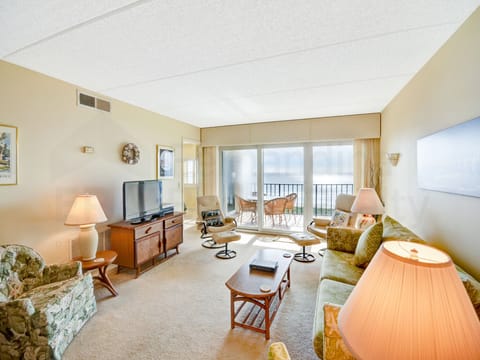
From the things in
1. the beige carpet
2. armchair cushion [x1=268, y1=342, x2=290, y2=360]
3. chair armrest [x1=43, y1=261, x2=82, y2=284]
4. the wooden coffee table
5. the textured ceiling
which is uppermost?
the textured ceiling

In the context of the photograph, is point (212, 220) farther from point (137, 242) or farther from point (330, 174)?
point (330, 174)

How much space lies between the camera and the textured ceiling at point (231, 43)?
5.01 ft

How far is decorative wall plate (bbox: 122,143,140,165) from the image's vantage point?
3538 millimetres

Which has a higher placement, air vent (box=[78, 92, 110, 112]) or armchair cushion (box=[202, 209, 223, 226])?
air vent (box=[78, 92, 110, 112])

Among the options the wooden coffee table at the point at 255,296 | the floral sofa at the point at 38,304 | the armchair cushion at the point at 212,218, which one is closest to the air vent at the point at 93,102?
the floral sofa at the point at 38,304

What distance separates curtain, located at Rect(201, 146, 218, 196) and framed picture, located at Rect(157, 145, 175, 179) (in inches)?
44.7

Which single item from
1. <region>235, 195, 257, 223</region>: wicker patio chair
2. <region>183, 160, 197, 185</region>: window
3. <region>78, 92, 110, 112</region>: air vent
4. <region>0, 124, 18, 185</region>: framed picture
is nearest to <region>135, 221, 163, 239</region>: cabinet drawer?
<region>0, 124, 18, 185</region>: framed picture

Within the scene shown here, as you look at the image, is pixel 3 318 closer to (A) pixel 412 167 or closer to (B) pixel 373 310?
(B) pixel 373 310

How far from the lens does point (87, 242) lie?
8.31 ft

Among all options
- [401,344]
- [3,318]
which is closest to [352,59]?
[401,344]

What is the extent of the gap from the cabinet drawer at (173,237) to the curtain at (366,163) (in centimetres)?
353

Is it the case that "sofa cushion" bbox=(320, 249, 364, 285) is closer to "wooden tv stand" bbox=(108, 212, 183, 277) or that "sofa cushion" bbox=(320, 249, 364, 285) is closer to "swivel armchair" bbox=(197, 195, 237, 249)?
"swivel armchair" bbox=(197, 195, 237, 249)

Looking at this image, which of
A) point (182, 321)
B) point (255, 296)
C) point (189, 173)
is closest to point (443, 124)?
point (255, 296)

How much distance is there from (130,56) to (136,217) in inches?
87.0
